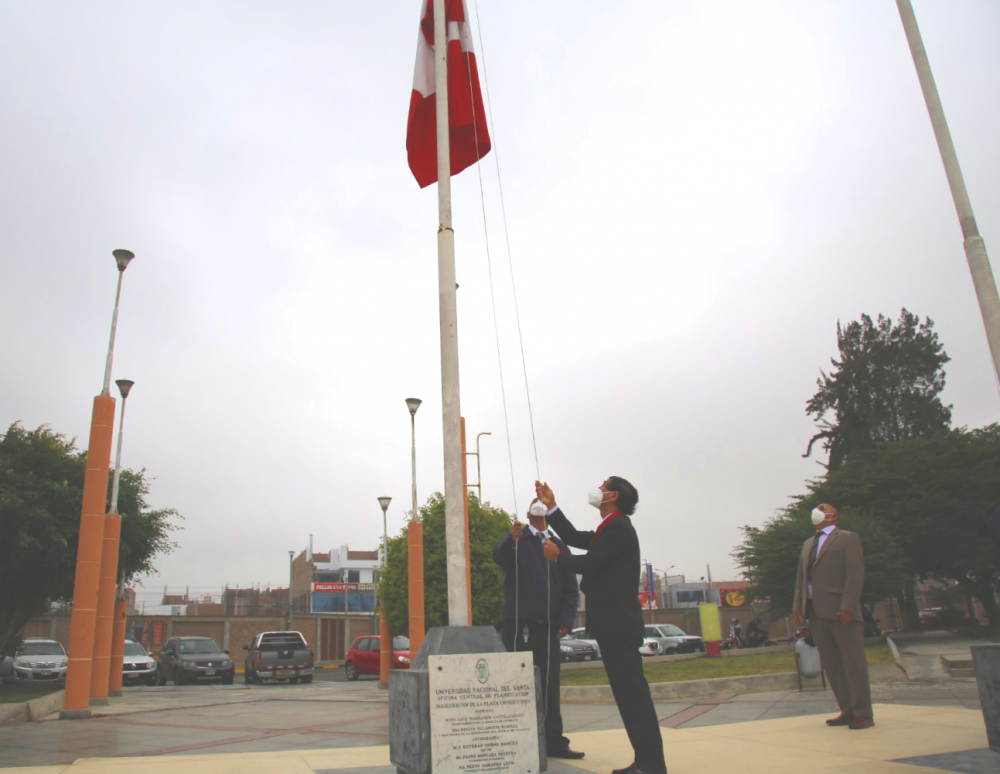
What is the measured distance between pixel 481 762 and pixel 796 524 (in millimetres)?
22079

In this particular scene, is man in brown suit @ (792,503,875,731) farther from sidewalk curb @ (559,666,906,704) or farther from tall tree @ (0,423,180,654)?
tall tree @ (0,423,180,654)

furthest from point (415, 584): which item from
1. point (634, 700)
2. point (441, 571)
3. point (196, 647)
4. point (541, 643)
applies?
point (634, 700)

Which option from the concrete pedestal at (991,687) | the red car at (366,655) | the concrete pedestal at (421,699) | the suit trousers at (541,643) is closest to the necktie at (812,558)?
the concrete pedestal at (991,687)

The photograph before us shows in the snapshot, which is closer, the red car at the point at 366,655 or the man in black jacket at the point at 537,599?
the man in black jacket at the point at 537,599

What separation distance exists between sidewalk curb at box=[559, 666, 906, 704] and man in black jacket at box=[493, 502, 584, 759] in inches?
200

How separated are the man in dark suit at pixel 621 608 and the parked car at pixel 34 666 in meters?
19.8

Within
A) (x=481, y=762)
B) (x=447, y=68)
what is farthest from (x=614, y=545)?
(x=447, y=68)

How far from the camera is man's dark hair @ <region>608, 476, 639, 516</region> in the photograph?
15.3 feet

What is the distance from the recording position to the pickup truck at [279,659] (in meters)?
A: 23.0

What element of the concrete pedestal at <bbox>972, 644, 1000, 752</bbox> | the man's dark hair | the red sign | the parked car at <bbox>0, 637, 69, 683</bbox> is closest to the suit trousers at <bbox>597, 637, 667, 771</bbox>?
the man's dark hair

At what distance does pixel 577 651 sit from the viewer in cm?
2702

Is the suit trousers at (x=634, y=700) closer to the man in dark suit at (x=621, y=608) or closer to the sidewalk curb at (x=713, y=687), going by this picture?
the man in dark suit at (x=621, y=608)

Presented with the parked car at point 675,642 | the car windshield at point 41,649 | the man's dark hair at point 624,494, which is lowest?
A: the parked car at point 675,642

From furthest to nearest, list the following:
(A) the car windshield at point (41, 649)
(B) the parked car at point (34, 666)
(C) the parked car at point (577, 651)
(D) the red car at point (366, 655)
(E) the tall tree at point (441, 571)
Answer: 1. (C) the parked car at point (577, 651)
2. (D) the red car at point (366, 655)
3. (A) the car windshield at point (41, 649)
4. (B) the parked car at point (34, 666)
5. (E) the tall tree at point (441, 571)
